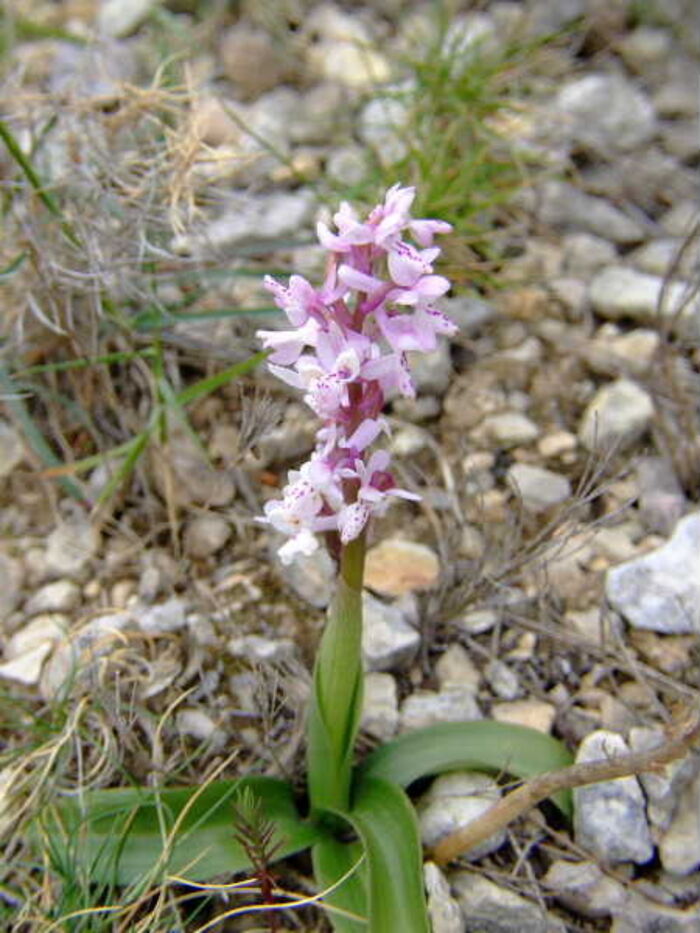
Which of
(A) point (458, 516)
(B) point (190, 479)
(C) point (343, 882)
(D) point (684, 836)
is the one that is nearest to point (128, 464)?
(B) point (190, 479)

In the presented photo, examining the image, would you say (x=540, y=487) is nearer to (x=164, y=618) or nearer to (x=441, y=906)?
(x=164, y=618)

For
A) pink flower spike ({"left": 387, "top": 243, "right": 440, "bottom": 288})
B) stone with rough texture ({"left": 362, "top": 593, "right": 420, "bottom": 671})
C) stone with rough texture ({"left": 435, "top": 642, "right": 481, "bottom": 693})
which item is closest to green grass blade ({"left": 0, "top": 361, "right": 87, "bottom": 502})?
stone with rough texture ({"left": 362, "top": 593, "right": 420, "bottom": 671})

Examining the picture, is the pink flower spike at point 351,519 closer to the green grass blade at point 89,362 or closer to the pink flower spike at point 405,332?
the pink flower spike at point 405,332

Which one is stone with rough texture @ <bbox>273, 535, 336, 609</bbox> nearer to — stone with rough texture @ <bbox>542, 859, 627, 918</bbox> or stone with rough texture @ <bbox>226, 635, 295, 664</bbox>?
stone with rough texture @ <bbox>226, 635, 295, 664</bbox>

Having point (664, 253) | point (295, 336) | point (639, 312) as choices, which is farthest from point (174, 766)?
point (664, 253)

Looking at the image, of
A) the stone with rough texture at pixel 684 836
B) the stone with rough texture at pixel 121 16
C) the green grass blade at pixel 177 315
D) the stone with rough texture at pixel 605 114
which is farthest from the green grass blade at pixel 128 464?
the stone with rough texture at pixel 121 16
